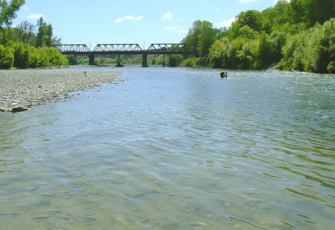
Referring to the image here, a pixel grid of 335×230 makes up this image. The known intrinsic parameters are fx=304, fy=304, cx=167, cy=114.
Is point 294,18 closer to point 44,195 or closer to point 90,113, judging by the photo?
point 90,113

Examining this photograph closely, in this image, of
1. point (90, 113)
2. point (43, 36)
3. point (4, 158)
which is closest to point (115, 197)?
point (4, 158)

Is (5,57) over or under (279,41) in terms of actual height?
under

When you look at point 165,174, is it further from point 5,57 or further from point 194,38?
point 194,38

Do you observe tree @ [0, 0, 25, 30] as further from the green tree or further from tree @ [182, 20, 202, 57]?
tree @ [182, 20, 202, 57]

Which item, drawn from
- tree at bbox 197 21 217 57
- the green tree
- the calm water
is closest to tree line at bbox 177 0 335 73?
tree at bbox 197 21 217 57

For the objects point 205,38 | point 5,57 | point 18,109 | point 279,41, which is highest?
point 205,38

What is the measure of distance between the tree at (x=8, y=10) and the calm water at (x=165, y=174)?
77330mm

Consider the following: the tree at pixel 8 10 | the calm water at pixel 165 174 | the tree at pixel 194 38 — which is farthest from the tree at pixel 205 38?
the calm water at pixel 165 174

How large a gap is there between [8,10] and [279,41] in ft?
249

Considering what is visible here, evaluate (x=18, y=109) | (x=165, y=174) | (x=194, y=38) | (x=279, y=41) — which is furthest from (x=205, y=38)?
(x=165, y=174)

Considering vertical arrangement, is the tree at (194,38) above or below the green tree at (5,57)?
above

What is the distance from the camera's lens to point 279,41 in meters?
92.2

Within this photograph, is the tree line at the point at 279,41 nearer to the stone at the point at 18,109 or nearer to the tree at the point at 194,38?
the tree at the point at 194,38

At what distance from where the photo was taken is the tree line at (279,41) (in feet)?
189
